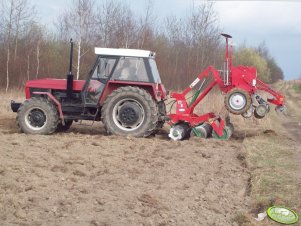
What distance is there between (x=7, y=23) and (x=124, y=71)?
14.2 metres

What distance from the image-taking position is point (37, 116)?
10031mm

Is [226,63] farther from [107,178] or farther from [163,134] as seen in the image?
[107,178]

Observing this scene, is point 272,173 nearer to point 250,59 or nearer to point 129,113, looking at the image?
point 129,113

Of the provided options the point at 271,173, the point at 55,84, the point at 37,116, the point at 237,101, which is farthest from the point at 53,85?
the point at 271,173

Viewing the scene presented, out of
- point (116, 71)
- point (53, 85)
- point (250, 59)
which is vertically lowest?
point (53, 85)

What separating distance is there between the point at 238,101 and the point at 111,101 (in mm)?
2693

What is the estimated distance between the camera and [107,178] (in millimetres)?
6230

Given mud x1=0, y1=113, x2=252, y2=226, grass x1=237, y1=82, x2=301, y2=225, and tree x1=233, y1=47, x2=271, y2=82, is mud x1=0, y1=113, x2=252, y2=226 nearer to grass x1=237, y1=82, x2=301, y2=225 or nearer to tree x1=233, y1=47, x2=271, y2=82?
grass x1=237, y1=82, x2=301, y2=225

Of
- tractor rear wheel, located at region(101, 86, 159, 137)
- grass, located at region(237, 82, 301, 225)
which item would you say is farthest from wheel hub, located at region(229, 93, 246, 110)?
tractor rear wheel, located at region(101, 86, 159, 137)

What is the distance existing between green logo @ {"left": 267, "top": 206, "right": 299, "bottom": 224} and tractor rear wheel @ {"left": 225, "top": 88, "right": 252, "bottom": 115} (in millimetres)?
4918

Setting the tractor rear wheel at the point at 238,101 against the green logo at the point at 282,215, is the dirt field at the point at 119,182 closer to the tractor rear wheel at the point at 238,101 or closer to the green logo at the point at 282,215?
the green logo at the point at 282,215

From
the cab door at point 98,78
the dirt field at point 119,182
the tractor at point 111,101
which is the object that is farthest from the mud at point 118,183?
the cab door at point 98,78

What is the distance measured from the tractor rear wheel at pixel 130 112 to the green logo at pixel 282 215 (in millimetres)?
4760

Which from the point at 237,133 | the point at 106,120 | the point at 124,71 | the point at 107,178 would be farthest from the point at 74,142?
the point at 237,133
